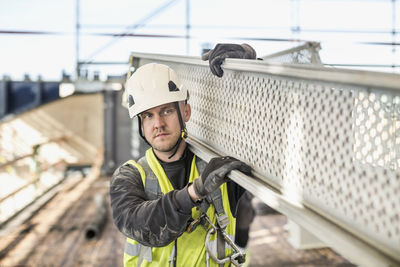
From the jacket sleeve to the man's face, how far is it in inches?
11.7

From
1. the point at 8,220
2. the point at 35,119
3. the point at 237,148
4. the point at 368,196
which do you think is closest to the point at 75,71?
the point at 8,220

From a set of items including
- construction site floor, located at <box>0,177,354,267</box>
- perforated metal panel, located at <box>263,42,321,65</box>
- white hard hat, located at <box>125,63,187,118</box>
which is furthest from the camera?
construction site floor, located at <box>0,177,354,267</box>

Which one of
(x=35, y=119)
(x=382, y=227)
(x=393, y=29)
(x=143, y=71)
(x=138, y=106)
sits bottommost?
(x=35, y=119)

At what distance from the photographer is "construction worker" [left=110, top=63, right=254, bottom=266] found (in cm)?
180

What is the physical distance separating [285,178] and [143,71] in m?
1.14

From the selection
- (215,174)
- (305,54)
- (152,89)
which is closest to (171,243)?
(215,174)

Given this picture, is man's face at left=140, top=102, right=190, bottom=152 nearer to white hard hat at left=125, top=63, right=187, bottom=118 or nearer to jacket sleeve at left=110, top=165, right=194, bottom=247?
white hard hat at left=125, top=63, right=187, bottom=118

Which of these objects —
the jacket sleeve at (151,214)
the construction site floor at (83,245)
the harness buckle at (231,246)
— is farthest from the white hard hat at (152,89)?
the construction site floor at (83,245)

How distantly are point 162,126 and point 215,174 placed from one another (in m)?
0.58

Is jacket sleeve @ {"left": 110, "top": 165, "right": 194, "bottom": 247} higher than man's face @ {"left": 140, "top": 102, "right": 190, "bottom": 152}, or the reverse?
man's face @ {"left": 140, "top": 102, "right": 190, "bottom": 152}

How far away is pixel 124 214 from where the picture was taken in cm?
181

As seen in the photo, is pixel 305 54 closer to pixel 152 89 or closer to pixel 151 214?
pixel 152 89

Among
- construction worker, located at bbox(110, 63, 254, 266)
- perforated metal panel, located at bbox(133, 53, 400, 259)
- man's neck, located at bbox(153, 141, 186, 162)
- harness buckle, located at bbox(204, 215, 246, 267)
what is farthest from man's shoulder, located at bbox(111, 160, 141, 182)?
perforated metal panel, located at bbox(133, 53, 400, 259)

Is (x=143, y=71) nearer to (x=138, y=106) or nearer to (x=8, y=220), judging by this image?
(x=138, y=106)
